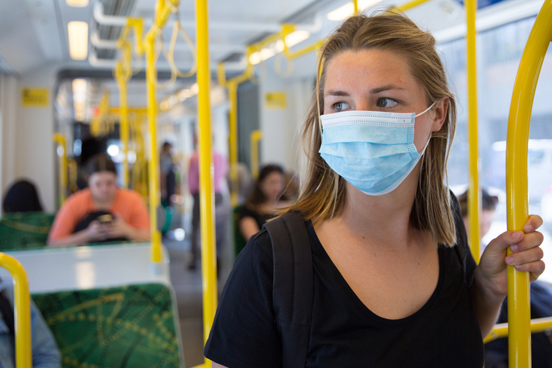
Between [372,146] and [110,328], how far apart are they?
A: 3.77ft

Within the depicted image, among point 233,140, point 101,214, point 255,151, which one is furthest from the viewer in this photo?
point 255,151

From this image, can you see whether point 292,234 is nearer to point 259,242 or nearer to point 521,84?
point 259,242

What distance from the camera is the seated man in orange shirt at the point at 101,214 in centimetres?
292

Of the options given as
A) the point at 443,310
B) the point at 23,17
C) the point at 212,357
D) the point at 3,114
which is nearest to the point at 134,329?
the point at 212,357

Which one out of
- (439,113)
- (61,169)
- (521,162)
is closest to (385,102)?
(439,113)

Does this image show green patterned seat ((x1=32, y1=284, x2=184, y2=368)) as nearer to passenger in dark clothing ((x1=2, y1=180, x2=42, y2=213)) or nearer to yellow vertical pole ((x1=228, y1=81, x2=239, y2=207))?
passenger in dark clothing ((x1=2, y1=180, x2=42, y2=213))

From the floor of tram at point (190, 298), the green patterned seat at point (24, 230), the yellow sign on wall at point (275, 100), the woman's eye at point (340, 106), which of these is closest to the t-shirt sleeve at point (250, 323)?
the woman's eye at point (340, 106)

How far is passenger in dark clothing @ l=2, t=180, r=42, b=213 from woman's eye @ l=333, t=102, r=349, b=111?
3.90 meters

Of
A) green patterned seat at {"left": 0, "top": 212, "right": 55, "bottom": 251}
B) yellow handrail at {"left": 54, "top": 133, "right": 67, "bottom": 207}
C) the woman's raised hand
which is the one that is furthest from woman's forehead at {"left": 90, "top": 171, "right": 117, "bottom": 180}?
yellow handrail at {"left": 54, "top": 133, "right": 67, "bottom": 207}

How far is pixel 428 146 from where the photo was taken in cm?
111

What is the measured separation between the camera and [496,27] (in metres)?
3.66

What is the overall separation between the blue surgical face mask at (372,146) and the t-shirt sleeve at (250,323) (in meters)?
0.25

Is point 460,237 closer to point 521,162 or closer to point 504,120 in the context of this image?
point 521,162

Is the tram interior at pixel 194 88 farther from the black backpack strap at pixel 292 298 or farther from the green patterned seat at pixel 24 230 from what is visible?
the black backpack strap at pixel 292 298
